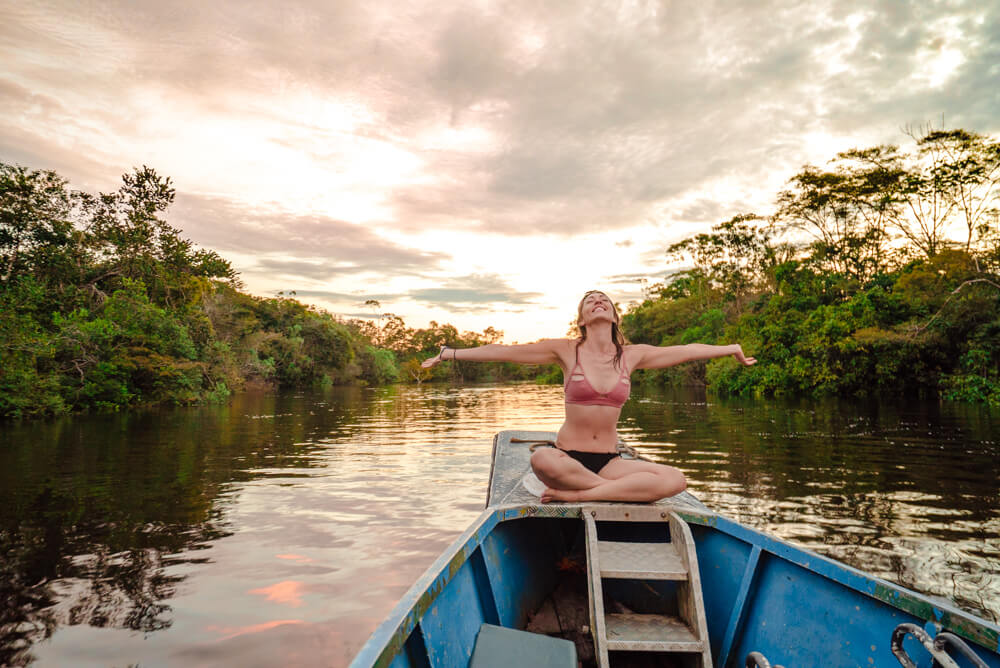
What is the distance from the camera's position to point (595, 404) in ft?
10.9

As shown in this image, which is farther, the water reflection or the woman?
the water reflection

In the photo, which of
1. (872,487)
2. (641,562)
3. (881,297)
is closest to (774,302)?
(881,297)

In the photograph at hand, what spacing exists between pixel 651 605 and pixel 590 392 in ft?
3.83

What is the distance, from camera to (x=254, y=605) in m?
3.50

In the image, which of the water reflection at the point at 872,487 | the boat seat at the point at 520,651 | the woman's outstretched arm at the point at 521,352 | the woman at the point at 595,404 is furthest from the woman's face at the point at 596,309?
the water reflection at the point at 872,487

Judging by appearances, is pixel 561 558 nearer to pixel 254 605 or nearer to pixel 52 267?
pixel 254 605

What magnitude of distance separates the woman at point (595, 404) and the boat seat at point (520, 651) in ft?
3.35

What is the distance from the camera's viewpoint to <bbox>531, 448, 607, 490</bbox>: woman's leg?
3.02 meters

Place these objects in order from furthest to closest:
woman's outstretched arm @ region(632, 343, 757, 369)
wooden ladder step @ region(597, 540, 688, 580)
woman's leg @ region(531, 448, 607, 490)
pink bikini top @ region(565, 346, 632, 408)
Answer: woman's outstretched arm @ region(632, 343, 757, 369) → pink bikini top @ region(565, 346, 632, 408) → woman's leg @ region(531, 448, 607, 490) → wooden ladder step @ region(597, 540, 688, 580)

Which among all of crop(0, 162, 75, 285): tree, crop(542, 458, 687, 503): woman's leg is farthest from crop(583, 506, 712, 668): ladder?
crop(0, 162, 75, 285): tree

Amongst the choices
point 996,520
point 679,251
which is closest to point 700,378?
point 679,251

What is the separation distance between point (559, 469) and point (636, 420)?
12.7 m

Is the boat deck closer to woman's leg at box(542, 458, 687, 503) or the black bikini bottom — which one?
woman's leg at box(542, 458, 687, 503)

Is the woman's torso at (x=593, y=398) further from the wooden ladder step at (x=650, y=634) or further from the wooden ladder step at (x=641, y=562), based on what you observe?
the wooden ladder step at (x=650, y=634)
